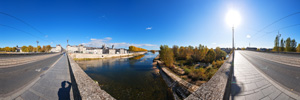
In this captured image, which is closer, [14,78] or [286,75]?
[14,78]

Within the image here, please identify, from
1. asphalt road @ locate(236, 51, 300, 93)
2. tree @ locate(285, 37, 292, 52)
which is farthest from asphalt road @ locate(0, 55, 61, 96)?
tree @ locate(285, 37, 292, 52)

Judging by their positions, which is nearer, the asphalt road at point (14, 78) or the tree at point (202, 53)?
the asphalt road at point (14, 78)

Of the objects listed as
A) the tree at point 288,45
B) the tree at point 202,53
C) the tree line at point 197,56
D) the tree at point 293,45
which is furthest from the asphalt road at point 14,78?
the tree at point 293,45

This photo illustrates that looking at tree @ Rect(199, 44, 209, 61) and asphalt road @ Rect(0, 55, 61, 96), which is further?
tree @ Rect(199, 44, 209, 61)

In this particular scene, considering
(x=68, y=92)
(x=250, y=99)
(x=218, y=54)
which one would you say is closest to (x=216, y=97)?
(x=250, y=99)

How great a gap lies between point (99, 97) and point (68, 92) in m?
1.89

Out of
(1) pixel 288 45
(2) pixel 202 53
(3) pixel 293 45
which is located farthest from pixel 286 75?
(3) pixel 293 45

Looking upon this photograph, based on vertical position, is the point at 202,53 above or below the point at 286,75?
above

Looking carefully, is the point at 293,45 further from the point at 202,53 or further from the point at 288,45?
the point at 202,53

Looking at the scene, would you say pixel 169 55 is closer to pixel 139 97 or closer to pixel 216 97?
pixel 139 97

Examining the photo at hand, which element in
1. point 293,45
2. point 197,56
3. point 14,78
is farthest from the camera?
point 293,45

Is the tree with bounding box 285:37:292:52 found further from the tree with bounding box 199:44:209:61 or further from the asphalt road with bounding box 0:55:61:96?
the asphalt road with bounding box 0:55:61:96

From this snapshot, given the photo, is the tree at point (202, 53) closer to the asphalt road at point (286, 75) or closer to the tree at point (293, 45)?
the asphalt road at point (286, 75)

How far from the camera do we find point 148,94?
31.0ft
